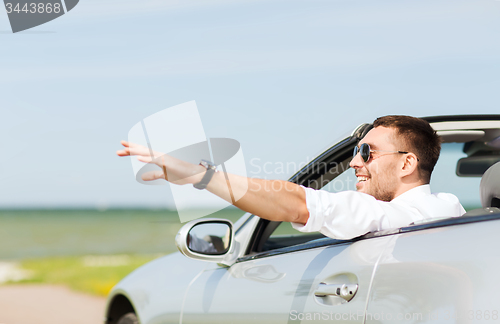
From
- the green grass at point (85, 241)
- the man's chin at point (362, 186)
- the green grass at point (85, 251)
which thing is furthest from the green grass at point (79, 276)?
the man's chin at point (362, 186)

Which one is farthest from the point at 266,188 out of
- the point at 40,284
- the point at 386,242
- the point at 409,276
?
the point at 40,284

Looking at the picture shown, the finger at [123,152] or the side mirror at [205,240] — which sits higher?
the finger at [123,152]

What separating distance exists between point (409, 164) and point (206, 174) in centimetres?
109

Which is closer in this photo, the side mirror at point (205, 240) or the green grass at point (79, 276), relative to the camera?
the side mirror at point (205, 240)

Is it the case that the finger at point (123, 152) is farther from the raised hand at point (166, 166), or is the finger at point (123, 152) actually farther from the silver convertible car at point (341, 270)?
the silver convertible car at point (341, 270)

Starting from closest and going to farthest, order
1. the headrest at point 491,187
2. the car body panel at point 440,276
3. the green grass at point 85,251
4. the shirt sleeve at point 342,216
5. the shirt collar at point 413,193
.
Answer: the car body panel at point 440,276
the shirt sleeve at point 342,216
the headrest at point 491,187
the shirt collar at point 413,193
the green grass at point 85,251

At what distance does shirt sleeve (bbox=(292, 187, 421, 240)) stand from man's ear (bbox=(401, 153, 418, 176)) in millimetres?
445

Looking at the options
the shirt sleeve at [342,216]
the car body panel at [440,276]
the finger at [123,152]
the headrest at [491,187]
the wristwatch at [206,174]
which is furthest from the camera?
the headrest at [491,187]

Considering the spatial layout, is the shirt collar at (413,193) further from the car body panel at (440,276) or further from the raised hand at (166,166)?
the raised hand at (166,166)

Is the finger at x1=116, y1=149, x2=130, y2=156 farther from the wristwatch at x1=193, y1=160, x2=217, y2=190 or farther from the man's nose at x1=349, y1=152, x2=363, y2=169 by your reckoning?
the man's nose at x1=349, y1=152, x2=363, y2=169

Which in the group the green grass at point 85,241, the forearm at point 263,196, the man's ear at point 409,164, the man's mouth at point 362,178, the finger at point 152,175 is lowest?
the green grass at point 85,241

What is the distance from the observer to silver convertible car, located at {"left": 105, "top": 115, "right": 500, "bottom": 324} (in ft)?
5.07

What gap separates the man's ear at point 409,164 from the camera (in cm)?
254

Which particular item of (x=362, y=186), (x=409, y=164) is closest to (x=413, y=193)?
(x=409, y=164)
